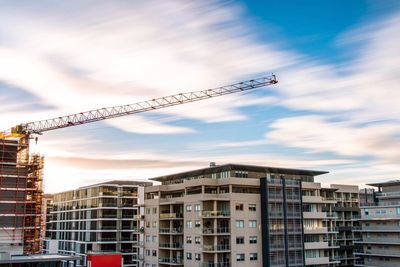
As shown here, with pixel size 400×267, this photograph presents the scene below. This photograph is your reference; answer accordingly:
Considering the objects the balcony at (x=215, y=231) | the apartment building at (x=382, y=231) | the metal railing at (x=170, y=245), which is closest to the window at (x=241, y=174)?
the balcony at (x=215, y=231)

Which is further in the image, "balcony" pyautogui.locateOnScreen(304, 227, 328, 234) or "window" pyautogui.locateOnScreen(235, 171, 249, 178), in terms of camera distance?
"balcony" pyautogui.locateOnScreen(304, 227, 328, 234)

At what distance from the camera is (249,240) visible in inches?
2943

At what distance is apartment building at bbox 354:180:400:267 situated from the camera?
298ft

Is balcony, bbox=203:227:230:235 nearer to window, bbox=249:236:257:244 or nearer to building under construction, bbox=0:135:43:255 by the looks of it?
window, bbox=249:236:257:244

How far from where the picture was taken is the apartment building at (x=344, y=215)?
11294 cm

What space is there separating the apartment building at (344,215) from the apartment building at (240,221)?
28407 mm

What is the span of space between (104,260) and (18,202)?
20.4m

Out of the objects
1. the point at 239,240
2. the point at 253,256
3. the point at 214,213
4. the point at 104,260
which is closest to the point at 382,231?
the point at 253,256

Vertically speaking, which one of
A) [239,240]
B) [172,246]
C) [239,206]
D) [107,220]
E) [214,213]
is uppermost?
[239,206]

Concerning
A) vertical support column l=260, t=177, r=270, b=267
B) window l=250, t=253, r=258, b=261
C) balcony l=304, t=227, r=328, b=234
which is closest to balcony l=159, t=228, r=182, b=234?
window l=250, t=253, r=258, b=261

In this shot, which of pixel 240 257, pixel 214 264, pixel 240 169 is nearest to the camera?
pixel 214 264

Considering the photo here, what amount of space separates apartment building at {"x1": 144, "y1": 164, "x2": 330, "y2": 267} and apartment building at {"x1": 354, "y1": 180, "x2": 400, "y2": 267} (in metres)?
15.3

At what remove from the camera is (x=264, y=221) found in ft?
249

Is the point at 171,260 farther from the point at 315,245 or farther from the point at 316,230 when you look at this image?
the point at 316,230
